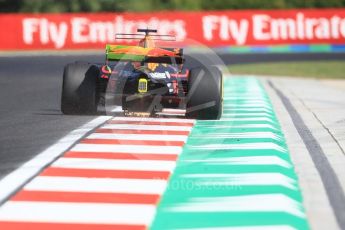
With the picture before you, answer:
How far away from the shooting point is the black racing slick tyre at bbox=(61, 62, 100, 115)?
13.1 m

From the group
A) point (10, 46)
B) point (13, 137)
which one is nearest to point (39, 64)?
point (10, 46)

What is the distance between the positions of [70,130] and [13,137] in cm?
112

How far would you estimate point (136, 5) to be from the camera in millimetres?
50812

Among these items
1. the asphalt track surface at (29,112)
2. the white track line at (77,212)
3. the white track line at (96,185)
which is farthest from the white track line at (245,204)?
the asphalt track surface at (29,112)

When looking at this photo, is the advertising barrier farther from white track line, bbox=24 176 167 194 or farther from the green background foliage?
white track line, bbox=24 176 167 194

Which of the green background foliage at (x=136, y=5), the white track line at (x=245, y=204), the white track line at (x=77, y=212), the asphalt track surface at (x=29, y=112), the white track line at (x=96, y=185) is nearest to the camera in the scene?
the white track line at (x=77, y=212)

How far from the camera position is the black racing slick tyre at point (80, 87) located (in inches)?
516

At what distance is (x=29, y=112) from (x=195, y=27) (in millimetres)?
27986

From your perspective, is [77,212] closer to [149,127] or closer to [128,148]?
[128,148]

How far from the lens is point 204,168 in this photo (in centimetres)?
895

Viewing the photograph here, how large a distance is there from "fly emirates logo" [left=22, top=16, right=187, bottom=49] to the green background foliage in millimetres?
7622

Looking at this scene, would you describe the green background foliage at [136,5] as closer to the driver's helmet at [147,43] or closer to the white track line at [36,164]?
the driver's helmet at [147,43]

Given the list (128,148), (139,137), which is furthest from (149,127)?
(128,148)

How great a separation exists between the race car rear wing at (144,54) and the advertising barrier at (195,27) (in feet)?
89.5
